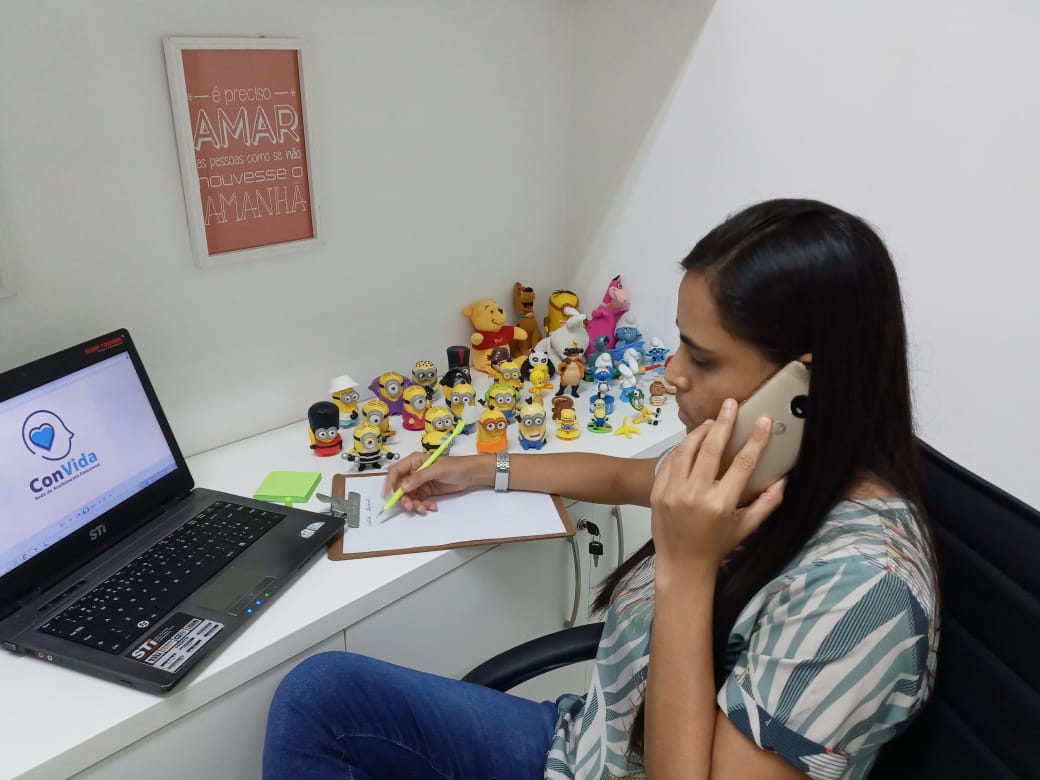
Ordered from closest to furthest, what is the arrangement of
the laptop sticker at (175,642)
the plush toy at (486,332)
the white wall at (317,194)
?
the laptop sticker at (175,642)
the white wall at (317,194)
the plush toy at (486,332)

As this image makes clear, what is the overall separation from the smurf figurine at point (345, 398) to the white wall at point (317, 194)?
10cm

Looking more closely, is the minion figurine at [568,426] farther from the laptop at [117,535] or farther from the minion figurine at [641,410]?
the laptop at [117,535]

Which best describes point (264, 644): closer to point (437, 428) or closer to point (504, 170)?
point (437, 428)

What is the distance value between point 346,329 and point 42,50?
657 mm

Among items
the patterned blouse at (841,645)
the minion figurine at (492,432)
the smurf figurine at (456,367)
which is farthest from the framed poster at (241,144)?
the patterned blouse at (841,645)

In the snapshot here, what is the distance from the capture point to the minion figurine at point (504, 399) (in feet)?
A: 4.54

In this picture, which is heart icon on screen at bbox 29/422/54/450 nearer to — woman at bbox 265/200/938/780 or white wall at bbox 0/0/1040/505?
white wall at bbox 0/0/1040/505

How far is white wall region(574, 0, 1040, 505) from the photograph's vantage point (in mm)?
1162

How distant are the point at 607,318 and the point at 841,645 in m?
1.16

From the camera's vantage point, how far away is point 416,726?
977 mm

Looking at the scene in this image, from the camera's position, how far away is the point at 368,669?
97cm

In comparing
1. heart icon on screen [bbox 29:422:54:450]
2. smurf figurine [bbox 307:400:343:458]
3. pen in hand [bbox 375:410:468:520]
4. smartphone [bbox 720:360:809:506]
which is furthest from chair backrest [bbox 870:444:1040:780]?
heart icon on screen [bbox 29:422:54:450]

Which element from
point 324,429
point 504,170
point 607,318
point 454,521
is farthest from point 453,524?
point 504,170

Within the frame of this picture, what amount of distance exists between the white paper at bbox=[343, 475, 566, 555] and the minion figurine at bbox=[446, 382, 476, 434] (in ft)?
0.70
